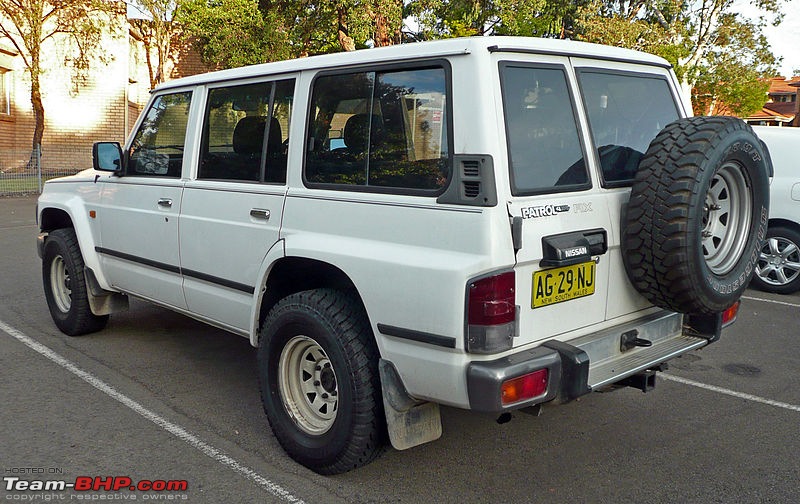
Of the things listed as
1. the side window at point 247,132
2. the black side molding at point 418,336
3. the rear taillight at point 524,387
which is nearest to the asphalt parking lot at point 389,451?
the rear taillight at point 524,387

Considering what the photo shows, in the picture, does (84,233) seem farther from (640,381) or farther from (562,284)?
(640,381)

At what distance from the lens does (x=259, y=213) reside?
383 cm

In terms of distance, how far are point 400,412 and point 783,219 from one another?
244 inches

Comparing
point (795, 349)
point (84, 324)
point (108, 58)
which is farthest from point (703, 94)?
point (84, 324)

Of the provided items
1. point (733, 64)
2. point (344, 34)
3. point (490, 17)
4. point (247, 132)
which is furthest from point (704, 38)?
point (247, 132)

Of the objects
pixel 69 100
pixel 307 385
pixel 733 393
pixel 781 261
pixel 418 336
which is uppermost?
pixel 69 100

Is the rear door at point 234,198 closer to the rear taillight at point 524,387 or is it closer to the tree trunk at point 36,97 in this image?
the rear taillight at point 524,387

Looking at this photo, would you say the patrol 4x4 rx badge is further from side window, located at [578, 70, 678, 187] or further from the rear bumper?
the rear bumper

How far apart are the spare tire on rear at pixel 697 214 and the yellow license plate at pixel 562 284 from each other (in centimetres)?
23

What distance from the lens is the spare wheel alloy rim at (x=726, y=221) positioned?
3498 millimetres

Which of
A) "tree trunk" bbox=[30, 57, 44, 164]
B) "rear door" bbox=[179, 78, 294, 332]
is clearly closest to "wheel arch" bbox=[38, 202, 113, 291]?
"rear door" bbox=[179, 78, 294, 332]

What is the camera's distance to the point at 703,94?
3519cm

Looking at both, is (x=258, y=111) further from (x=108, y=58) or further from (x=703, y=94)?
(x=703, y=94)

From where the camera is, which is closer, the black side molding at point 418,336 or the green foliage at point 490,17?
the black side molding at point 418,336
